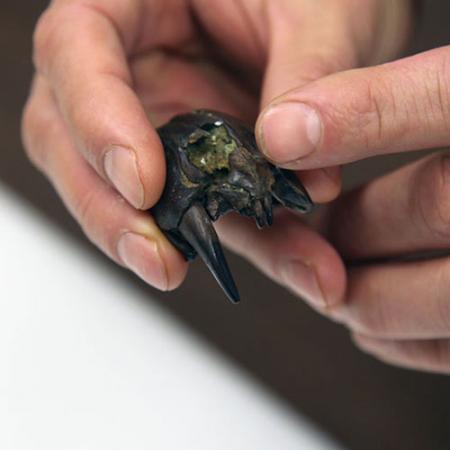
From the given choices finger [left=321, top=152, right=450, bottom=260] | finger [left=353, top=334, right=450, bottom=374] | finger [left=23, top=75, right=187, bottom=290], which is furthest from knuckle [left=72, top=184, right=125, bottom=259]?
finger [left=353, top=334, right=450, bottom=374]

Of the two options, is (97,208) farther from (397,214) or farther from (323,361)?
(323,361)

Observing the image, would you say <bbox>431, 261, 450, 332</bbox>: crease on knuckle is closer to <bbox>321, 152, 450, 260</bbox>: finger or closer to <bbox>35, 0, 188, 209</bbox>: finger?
<bbox>321, 152, 450, 260</bbox>: finger

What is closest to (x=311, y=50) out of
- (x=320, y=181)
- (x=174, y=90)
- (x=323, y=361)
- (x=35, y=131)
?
(x=320, y=181)

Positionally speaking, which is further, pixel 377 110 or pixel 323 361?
pixel 323 361

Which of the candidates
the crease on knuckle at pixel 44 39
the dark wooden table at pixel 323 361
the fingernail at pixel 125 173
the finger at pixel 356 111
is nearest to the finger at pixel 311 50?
the finger at pixel 356 111

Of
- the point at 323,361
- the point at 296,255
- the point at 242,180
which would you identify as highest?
the point at 242,180

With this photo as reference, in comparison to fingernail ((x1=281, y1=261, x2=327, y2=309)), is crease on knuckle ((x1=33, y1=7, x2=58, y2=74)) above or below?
above
